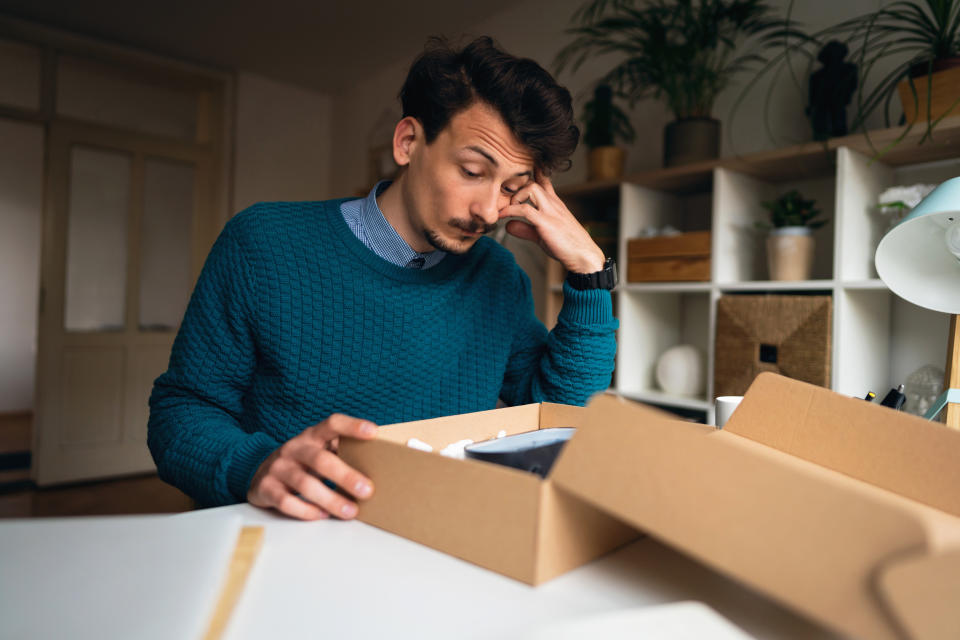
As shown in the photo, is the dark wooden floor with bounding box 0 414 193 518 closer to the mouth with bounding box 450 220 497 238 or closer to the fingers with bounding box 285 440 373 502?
the mouth with bounding box 450 220 497 238

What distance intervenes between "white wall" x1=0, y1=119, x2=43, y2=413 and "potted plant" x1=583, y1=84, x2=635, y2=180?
5.45m

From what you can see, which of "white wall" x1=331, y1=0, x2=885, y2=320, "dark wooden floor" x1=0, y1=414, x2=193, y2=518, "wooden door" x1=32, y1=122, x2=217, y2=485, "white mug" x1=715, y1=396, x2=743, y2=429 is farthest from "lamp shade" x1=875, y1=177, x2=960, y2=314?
"wooden door" x1=32, y1=122, x2=217, y2=485

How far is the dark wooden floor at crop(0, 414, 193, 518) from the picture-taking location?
311 centimetres

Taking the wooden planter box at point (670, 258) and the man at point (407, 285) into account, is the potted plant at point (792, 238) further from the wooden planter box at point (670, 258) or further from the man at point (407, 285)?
the man at point (407, 285)

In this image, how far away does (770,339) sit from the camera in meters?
1.68

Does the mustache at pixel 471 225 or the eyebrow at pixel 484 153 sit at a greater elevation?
the eyebrow at pixel 484 153

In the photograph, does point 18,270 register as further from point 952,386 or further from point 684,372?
point 952,386

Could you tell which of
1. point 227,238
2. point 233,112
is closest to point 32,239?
point 233,112

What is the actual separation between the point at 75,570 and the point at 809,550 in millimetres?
478

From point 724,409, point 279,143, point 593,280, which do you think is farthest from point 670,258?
point 279,143

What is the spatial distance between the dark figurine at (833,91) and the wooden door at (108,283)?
3.77 m

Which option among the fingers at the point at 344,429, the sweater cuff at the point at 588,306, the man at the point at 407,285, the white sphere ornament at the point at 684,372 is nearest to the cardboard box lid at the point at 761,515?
the fingers at the point at 344,429

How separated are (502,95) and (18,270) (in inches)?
250

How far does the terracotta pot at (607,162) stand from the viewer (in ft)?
7.27
